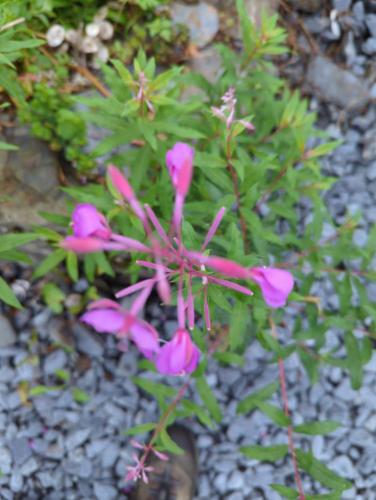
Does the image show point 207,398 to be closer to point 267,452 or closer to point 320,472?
point 267,452

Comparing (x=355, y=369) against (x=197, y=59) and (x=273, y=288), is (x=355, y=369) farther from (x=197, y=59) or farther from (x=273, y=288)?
(x=197, y=59)

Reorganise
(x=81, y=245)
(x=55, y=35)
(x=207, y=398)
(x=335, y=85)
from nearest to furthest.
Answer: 1. (x=81, y=245)
2. (x=207, y=398)
3. (x=55, y=35)
4. (x=335, y=85)

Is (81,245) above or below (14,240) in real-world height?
above

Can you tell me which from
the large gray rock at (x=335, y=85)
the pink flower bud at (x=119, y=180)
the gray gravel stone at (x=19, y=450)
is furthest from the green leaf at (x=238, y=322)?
the large gray rock at (x=335, y=85)

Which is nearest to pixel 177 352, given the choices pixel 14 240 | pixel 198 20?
pixel 14 240

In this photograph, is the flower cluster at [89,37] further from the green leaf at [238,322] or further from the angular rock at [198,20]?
the green leaf at [238,322]

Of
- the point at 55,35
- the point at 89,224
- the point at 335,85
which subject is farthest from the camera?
the point at 335,85

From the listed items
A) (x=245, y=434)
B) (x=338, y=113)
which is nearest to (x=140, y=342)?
(x=245, y=434)
